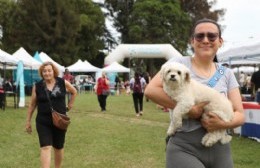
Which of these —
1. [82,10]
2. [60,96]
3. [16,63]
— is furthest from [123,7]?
[60,96]

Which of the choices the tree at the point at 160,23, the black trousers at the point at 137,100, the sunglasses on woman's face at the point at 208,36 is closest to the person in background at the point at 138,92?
the black trousers at the point at 137,100

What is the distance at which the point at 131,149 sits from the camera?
10156mm

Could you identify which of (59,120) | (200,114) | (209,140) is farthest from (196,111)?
(59,120)

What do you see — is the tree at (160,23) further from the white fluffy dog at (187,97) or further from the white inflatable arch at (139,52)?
the white fluffy dog at (187,97)

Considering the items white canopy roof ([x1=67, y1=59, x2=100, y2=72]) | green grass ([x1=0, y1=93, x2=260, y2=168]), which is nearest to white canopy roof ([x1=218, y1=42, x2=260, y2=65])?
green grass ([x1=0, y1=93, x2=260, y2=168])

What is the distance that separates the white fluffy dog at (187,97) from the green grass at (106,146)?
5.33m

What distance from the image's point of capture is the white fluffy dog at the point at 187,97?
3.15 m

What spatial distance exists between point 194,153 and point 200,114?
0.26 meters

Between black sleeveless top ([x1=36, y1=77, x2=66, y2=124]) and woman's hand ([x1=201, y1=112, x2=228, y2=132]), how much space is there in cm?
388

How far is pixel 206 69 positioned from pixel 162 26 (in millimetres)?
58235

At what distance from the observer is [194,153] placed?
309 centimetres

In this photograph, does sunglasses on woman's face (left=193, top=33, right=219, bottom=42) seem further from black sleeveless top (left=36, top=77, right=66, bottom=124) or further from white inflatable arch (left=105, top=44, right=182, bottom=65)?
white inflatable arch (left=105, top=44, right=182, bottom=65)

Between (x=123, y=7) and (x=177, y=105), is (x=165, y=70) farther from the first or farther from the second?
(x=123, y=7)

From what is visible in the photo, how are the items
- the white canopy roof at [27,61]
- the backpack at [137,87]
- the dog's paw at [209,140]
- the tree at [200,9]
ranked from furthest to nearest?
the tree at [200,9] → the white canopy roof at [27,61] → the backpack at [137,87] → the dog's paw at [209,140]
